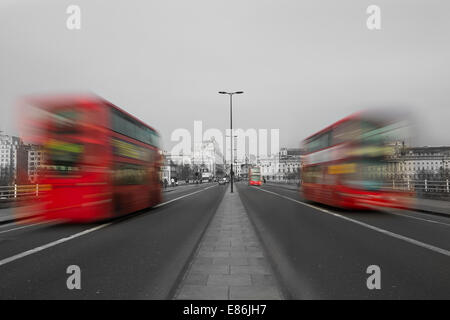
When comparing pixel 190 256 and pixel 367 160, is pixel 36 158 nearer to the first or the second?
pixel 190 256

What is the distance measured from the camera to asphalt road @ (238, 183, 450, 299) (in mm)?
3582

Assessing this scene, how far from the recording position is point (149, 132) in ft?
45.5

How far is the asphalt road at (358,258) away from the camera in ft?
11.8

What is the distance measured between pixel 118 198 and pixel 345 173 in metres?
8.13

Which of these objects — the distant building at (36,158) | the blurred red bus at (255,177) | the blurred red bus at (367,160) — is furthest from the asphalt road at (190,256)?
the blurred red bus at (255,177)

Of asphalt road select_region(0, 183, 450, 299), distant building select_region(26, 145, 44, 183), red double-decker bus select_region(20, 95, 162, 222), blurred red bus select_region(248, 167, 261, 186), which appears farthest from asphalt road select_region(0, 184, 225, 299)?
blurred red bus select_region(248, 167, 261, 186)

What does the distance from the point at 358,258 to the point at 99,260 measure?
4459 mm

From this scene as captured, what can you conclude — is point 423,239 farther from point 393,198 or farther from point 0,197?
point 0,197

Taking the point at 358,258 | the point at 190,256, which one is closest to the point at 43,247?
the point at 190,256

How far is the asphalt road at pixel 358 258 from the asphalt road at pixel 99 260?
173 centimetres

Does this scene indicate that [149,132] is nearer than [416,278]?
No

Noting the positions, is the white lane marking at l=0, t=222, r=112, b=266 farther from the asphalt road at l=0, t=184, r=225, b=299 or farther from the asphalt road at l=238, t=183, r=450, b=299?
the asphalt road at l=238, t=183, r=450, b=299

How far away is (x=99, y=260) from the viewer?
5.03m
